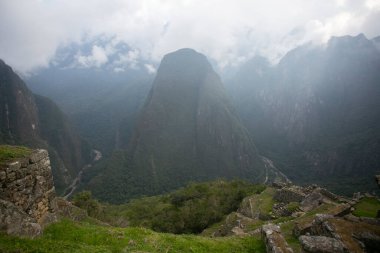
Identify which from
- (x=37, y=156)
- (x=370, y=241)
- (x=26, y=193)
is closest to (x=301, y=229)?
(x=370, y=241)

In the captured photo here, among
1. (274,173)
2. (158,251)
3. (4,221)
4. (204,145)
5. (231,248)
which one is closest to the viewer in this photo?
(4,221)

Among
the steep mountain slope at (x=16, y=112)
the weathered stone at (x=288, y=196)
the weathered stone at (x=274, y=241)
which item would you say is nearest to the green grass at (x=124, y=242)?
the weathered stone at (x=274, y=241)

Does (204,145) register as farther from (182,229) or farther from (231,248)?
(231,248)

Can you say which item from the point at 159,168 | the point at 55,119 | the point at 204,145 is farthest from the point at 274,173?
the point at 55,119

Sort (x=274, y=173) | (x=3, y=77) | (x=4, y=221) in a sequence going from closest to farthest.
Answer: (x=4, y=221)
(x=274, y=173)
(x=3, y=77)

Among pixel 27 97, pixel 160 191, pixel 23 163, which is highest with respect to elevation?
pixel 27 97

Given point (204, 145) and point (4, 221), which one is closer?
point (4, 221)

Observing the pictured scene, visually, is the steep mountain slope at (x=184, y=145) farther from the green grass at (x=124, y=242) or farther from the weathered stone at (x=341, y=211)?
the green grass at (x=124, y=242)
